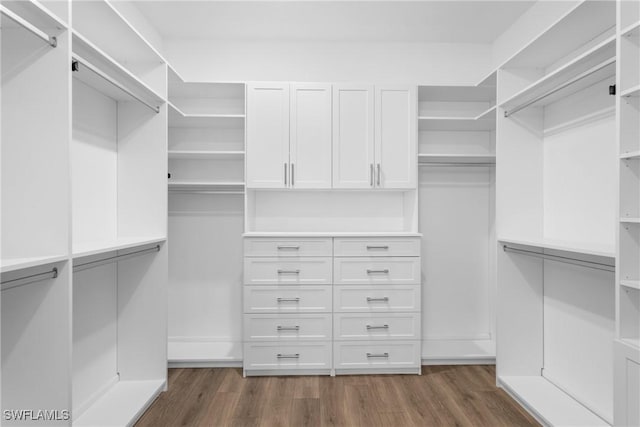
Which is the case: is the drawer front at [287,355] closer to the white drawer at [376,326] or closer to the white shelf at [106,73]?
the white drawer at [376,326]

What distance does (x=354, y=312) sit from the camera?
2.96 meters

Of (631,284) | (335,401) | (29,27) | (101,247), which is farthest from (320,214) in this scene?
(29,27)

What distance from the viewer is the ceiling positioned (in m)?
2.90

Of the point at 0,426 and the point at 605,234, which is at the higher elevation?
the point at 605,234

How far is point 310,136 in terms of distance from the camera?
10.2 ft

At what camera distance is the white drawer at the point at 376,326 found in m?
2.96

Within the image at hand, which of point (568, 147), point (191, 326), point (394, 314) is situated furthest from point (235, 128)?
point (568, 147)

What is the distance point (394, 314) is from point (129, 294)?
1.96 meters

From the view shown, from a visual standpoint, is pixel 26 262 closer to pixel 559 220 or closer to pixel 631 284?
pixel 631 284

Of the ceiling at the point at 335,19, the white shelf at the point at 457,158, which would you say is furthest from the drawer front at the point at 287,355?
the ceiling at the point at 335,19

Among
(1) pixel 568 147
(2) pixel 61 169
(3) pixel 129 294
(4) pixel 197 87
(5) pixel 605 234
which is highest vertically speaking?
(4) pixel 197 87

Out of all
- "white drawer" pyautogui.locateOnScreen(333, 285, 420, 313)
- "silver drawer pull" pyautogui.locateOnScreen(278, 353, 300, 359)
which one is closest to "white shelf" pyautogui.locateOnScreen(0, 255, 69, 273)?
"silver drawer pull" pyautogui.locateOnScreen(278, 353, 300, 359)

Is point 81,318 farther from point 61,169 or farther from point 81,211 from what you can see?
point 61,169

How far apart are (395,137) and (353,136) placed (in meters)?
0.35
